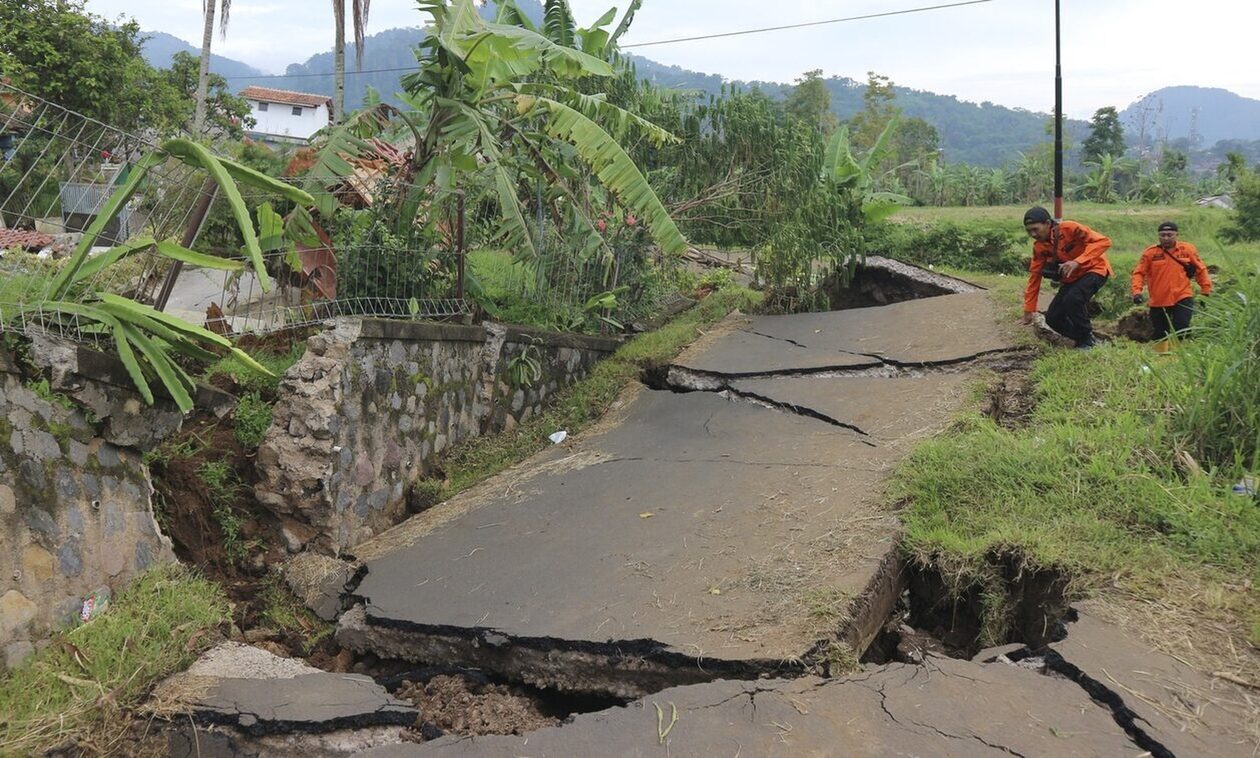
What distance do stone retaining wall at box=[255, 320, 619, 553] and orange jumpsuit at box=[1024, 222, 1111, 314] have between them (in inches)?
178

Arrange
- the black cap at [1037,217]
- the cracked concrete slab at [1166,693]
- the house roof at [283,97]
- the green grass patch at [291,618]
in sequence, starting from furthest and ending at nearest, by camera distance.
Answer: the house roof at [283,97]
the black cap at [1037,217]
the green grass patch at [291,618]
the cracked concrete slab at [1166,693]

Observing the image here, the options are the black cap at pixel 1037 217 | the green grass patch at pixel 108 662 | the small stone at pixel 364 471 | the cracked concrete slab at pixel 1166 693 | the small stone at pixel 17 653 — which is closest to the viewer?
the cracked concrete slab at pixel 1166 693

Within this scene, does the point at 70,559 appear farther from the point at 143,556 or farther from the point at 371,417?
the point at 371,417

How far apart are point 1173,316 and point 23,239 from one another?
942 cm

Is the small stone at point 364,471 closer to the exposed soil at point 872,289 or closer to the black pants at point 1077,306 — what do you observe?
the black pants at point 1077,306

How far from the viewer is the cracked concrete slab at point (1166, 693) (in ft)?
10.2

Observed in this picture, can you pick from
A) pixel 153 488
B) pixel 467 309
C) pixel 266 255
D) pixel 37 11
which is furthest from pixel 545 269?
Answer: pixel 37 11

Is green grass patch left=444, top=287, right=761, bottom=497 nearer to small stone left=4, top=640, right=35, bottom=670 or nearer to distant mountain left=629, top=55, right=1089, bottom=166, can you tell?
small stone left=4, top=640, right=35, bottom=670

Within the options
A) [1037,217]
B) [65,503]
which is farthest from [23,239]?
[1037,217]

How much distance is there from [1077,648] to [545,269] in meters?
5.92

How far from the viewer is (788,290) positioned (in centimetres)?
1040

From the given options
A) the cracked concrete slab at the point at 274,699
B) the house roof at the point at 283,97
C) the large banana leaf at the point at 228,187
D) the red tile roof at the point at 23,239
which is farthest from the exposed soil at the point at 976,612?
the house roof at the point at 283,97

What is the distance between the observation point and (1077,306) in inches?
283

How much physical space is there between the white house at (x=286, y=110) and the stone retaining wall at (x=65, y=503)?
6403cm
